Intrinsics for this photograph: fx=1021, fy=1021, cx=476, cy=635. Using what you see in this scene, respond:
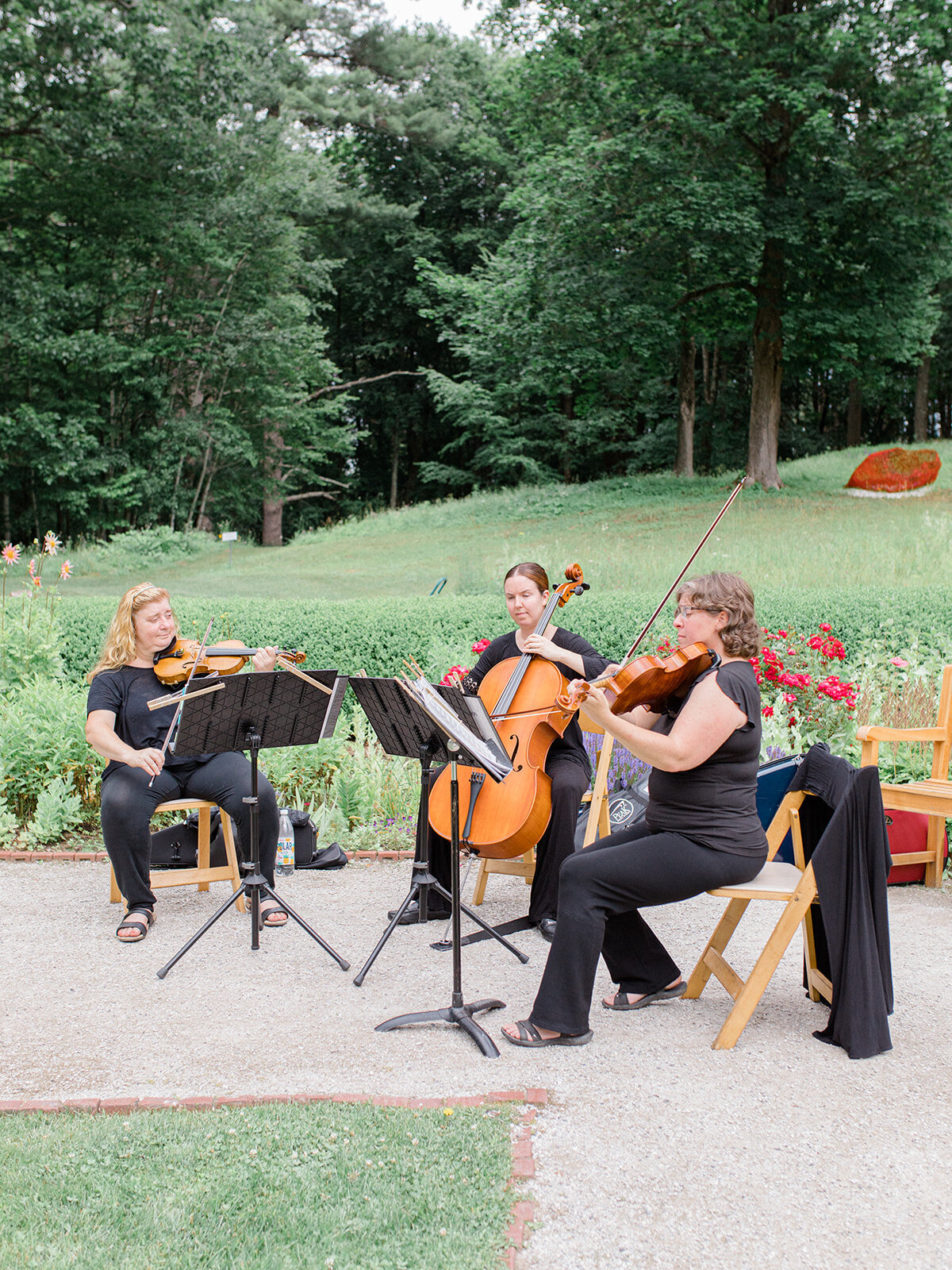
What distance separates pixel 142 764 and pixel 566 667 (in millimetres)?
1927

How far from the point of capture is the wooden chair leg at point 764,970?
3381 mm

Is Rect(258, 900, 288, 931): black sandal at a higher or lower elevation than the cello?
lower

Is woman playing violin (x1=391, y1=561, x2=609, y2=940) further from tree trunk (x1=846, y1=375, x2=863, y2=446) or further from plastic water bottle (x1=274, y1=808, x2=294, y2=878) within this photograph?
tree trunk (x1=846, y1=375, x2=863, y2=446)

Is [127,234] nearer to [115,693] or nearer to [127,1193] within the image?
[115,693]

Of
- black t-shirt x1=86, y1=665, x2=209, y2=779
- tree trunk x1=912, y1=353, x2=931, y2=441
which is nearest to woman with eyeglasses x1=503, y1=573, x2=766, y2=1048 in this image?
black t-shirt x1=86, y1=665, x2=209, y2=779

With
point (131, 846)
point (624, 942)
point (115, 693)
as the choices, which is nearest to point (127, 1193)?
point (624, 942)

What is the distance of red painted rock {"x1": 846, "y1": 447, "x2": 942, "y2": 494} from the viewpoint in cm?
Answer: 2277

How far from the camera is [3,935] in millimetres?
4469

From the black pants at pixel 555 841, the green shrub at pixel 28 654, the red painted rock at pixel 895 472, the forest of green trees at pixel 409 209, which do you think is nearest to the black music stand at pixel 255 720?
the black pants at pixel 555 841

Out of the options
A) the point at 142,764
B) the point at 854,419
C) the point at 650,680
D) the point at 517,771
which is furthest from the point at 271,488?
the point at 650,680

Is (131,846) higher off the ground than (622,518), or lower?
lower

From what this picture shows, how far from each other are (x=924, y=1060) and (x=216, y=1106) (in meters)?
2.23

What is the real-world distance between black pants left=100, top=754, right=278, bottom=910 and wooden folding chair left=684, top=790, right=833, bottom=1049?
6.76 feet

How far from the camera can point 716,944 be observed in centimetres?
374
